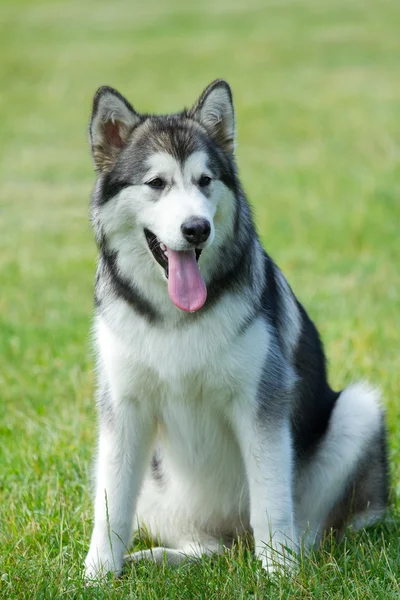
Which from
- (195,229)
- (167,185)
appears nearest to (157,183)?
(167,185)

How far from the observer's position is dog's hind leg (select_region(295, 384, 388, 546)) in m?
4.26

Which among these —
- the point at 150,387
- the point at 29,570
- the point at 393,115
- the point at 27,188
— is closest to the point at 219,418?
the point at 150,387

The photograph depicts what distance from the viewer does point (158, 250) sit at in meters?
3.78

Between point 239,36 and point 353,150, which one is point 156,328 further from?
point 239,36

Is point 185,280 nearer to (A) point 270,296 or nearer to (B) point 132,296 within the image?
(B) point 132,296

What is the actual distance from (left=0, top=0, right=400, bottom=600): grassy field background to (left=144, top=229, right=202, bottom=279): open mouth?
120 cm

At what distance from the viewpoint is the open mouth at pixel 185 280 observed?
370 cm

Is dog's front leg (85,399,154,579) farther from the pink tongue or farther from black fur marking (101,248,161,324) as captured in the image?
the pink tongue

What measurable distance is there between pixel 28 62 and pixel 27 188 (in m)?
10.4

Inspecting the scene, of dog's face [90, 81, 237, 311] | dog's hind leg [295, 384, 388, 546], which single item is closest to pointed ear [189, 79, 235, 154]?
dog's face [90, 81, 237, 311]

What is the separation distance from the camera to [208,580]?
11.6ft

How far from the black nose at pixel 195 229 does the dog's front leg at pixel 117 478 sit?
761mm

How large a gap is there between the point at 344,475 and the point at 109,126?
6.15ft

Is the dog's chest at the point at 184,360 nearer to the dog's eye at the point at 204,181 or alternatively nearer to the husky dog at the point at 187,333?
the husky dog at the point at 187,333
